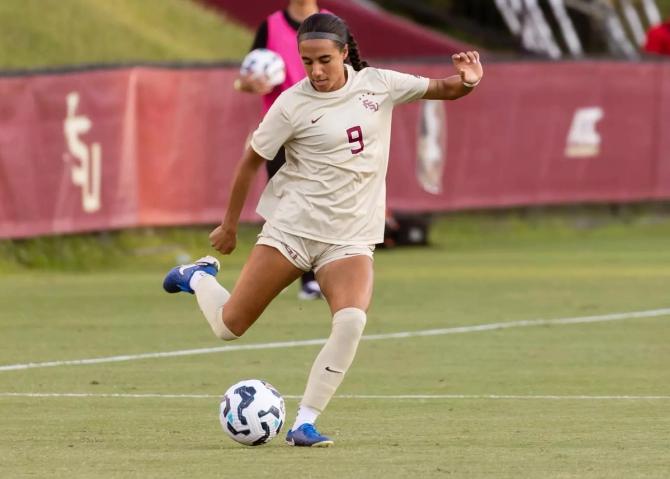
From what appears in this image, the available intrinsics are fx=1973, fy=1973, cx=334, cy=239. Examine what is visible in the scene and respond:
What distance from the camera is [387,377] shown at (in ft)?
38.0

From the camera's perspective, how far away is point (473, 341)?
1346 cm

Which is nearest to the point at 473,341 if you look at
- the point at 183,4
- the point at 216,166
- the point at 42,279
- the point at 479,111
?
the point at 42,279

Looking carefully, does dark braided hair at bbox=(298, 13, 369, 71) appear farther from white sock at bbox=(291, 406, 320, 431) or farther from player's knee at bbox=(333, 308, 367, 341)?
white sock at bbox=(291, 406, 320, 431)

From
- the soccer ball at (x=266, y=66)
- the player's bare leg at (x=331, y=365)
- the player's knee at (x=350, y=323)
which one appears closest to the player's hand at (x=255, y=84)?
the soccer ball at (x=266, y=66)

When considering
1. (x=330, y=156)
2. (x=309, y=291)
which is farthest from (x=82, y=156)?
(x=330, y=156)

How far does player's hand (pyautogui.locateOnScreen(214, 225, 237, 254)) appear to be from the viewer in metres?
9.23

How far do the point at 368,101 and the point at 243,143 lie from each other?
1215cm

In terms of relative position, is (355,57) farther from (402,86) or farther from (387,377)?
(387,377)

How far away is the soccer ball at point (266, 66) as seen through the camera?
14172mm

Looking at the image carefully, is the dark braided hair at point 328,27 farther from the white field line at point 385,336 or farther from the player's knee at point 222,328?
the white field line at point 385,336

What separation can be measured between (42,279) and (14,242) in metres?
0.83

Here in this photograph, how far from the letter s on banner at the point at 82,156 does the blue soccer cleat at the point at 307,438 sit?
35.1 ft

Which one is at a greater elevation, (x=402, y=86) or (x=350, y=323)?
(x=402, y=86)

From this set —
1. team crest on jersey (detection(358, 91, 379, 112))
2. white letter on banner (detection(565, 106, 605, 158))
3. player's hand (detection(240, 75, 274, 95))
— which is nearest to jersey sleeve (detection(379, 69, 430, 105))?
team crest on jersey (detection(358, 91, 379, 112))
